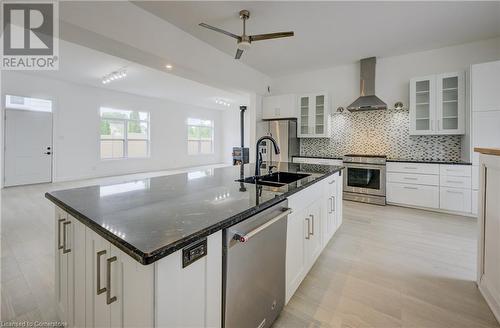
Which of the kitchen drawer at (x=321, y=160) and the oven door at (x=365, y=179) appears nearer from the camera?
the oven door at (x=365, y=179)

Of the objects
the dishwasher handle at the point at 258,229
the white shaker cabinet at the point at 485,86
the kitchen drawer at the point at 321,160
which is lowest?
the dishwasher handle at the point at 258,229

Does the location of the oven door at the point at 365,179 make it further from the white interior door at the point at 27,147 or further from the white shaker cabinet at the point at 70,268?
the white interior door at the point at 27,147

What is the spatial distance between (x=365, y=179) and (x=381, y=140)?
961 millimetres

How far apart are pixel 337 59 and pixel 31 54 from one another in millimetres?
5684

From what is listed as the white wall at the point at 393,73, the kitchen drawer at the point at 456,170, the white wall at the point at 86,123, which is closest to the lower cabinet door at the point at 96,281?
the kitchen drawer at the point at 456,170

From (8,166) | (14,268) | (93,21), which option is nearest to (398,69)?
(93,21)

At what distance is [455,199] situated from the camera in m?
3.71

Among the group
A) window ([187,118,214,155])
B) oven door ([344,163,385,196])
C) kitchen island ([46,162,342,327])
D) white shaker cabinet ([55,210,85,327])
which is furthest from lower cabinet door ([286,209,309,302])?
window ([187,118,214,155])

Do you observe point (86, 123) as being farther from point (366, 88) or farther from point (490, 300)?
point (490, 300)

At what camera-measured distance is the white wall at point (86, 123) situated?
19.3 feet

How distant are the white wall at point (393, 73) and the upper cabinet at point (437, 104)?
315mm

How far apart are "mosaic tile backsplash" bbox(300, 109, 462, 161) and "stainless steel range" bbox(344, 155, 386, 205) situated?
23.6 inches

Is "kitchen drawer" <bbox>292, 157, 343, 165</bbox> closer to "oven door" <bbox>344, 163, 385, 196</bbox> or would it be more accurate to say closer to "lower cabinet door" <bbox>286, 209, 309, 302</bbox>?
"oven door" <bbox>344, 163, 385, 196</bbox>

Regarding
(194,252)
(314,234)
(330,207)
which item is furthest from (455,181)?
(194,252)
